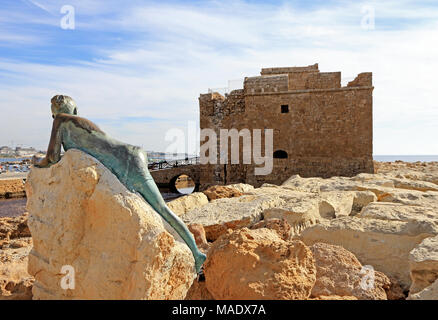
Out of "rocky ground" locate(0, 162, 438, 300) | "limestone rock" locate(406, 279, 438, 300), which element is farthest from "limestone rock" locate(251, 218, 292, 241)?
"limestone rock" locate(406, 279, 438, 300)

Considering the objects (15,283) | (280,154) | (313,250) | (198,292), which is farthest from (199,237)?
(280,154)

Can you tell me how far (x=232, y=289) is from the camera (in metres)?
2.34

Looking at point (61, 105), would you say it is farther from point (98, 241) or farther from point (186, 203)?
point (186, 203)

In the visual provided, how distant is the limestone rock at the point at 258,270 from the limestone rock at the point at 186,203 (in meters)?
2.63

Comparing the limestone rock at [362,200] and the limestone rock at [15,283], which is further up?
the limestone rock at [362,200]

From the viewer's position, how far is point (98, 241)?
2.47 meters

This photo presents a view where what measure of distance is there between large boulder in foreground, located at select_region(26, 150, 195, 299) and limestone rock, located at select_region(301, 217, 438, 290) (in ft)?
6.23

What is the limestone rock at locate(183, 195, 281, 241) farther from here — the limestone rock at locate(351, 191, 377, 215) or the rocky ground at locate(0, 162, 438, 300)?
the limestone rock at locate(351, 191, 377, 215)

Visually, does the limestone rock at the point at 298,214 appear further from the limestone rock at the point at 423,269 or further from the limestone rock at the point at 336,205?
the limestone rock at the point at 423,269

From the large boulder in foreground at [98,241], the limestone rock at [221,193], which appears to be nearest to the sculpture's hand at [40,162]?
the large boulder in foreground at [98,241]

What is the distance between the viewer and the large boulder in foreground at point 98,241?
2.32 m

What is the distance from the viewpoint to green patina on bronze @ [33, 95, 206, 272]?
2.61 metres
